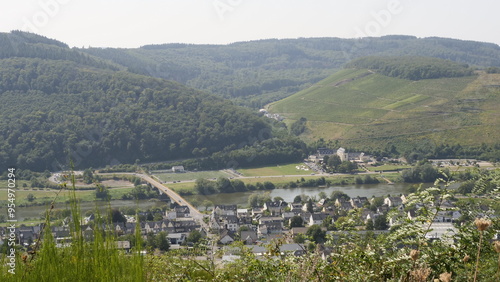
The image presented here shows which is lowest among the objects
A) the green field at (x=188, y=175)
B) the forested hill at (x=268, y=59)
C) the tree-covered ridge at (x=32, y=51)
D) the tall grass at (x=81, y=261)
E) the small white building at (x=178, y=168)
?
the green field at (x=188, y=175)

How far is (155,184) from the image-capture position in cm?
3609

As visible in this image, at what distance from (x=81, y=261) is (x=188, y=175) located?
3871 centimetres

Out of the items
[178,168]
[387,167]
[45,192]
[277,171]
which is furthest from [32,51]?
[387,167]

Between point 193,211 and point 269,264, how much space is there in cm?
2611

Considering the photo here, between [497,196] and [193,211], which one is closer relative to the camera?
[497,196]

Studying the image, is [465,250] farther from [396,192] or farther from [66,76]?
[66,76]

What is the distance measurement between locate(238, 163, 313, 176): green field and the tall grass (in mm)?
38317

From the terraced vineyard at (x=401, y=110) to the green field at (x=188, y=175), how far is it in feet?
48.8

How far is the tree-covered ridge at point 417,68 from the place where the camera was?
220 feet

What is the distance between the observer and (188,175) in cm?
4081

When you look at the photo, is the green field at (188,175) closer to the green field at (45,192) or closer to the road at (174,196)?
the road at (174,196)

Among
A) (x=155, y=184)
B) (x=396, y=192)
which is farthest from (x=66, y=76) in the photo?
(x=396, y=192)

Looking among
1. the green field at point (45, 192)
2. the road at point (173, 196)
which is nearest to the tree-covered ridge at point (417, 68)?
the road at point (173, 196)

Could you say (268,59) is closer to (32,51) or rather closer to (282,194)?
(32,51)
